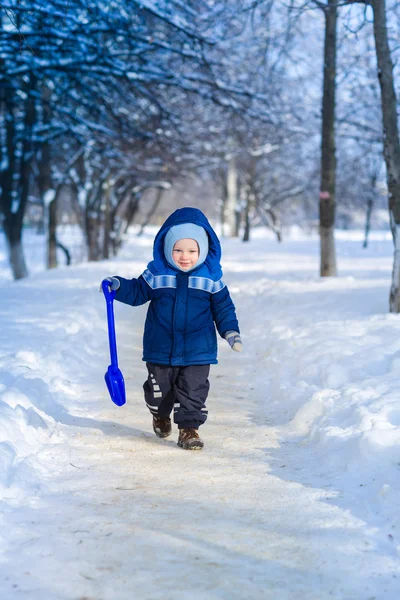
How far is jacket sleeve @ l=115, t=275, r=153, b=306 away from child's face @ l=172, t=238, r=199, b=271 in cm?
29

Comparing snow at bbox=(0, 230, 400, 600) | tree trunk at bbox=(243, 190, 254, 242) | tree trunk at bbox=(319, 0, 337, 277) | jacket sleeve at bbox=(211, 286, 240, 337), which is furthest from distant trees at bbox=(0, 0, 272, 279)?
tree trunk at bbox=(243, 190, 254, 242)

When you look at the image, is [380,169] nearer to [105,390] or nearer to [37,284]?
[37,284]

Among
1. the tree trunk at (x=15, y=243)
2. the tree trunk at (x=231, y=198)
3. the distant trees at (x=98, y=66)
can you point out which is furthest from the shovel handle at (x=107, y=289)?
the tree trunk at (x=231, y=198)

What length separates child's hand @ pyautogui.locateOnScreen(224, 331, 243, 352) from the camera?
437 centimetres

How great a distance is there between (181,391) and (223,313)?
0.59m

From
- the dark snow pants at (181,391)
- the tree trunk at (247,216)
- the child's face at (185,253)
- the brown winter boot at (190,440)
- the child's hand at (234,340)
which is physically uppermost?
the tree trunk at (247,216)

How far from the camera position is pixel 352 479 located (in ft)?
12.2

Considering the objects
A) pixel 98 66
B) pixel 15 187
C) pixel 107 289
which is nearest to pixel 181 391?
pixel 107 289

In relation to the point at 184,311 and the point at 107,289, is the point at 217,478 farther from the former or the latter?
the point at 107,289

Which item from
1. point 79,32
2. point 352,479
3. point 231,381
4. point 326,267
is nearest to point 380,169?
point 326,267

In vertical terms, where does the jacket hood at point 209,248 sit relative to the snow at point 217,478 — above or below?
above

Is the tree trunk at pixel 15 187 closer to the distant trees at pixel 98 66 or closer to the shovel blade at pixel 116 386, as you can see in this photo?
the distant trees at pixel 98 66

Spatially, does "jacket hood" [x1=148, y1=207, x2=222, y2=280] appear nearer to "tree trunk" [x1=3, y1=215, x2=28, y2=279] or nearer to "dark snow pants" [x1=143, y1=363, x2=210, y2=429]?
"dark snow pants" [x1=143, y1=363, x2=210, y2=429]

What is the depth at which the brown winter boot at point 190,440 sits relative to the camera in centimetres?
449
